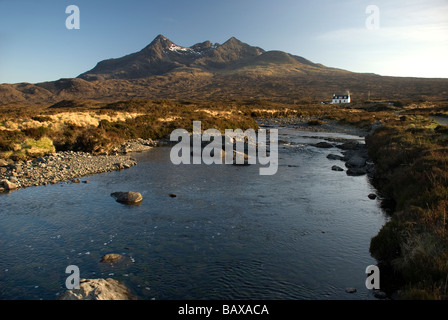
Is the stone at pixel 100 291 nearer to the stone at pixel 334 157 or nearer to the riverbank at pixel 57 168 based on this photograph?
the riverbank at pixel 57 168

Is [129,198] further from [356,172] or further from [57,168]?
[356,172]

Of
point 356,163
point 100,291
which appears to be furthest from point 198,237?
point 356,163

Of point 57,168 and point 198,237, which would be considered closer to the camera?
point 198,237

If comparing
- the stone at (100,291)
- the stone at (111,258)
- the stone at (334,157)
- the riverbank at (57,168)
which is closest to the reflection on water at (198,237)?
the stone at (111,258)

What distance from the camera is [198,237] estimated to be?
13406 mm

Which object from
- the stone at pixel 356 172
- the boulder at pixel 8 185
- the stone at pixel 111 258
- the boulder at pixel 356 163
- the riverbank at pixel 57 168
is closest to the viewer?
the stone at pixel 111 258

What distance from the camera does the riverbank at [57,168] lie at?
20.7 m

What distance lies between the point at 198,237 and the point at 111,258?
143 inches

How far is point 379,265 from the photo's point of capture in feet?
36.5

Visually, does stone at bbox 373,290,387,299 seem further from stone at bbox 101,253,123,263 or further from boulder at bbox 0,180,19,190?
boulder at bbox 0,180,19,190

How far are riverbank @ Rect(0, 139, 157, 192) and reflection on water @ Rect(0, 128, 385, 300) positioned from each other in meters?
Result: 1.31

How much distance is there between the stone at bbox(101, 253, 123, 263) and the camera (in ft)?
36.9

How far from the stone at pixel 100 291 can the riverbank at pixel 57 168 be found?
45.4 feet
